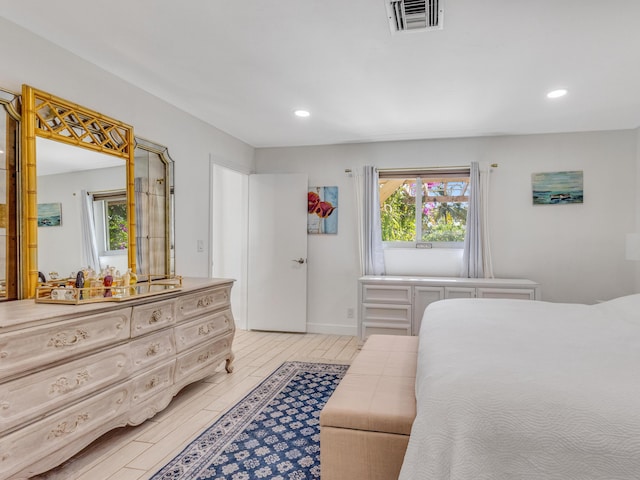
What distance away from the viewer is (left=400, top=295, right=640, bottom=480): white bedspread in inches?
44.8

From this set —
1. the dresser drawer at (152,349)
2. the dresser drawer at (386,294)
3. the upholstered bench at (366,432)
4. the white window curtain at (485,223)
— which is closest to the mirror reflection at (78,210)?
the dresser drawer at (152,349)

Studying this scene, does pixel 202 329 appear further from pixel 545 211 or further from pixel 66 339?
pixel 545 211

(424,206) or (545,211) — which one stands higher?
(424,206)

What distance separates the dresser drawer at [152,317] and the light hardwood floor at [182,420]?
62cm

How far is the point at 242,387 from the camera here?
3148mm

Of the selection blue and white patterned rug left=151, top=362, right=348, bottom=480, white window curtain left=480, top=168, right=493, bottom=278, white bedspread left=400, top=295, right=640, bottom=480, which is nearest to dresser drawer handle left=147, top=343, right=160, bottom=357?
blue and white patterned rug left=151, top=362, right=348, bottom=480

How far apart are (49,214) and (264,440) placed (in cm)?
184

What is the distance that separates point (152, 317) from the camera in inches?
97.4

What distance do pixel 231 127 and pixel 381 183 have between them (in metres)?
1.93

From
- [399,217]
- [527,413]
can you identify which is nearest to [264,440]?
[527,413]

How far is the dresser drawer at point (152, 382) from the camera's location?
7.62ft

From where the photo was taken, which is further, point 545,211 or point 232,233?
point 232,233

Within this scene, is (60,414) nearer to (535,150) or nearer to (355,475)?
(355,475)

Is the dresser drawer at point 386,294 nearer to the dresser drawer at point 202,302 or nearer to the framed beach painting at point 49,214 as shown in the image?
the dresser drawer at point 202,302
